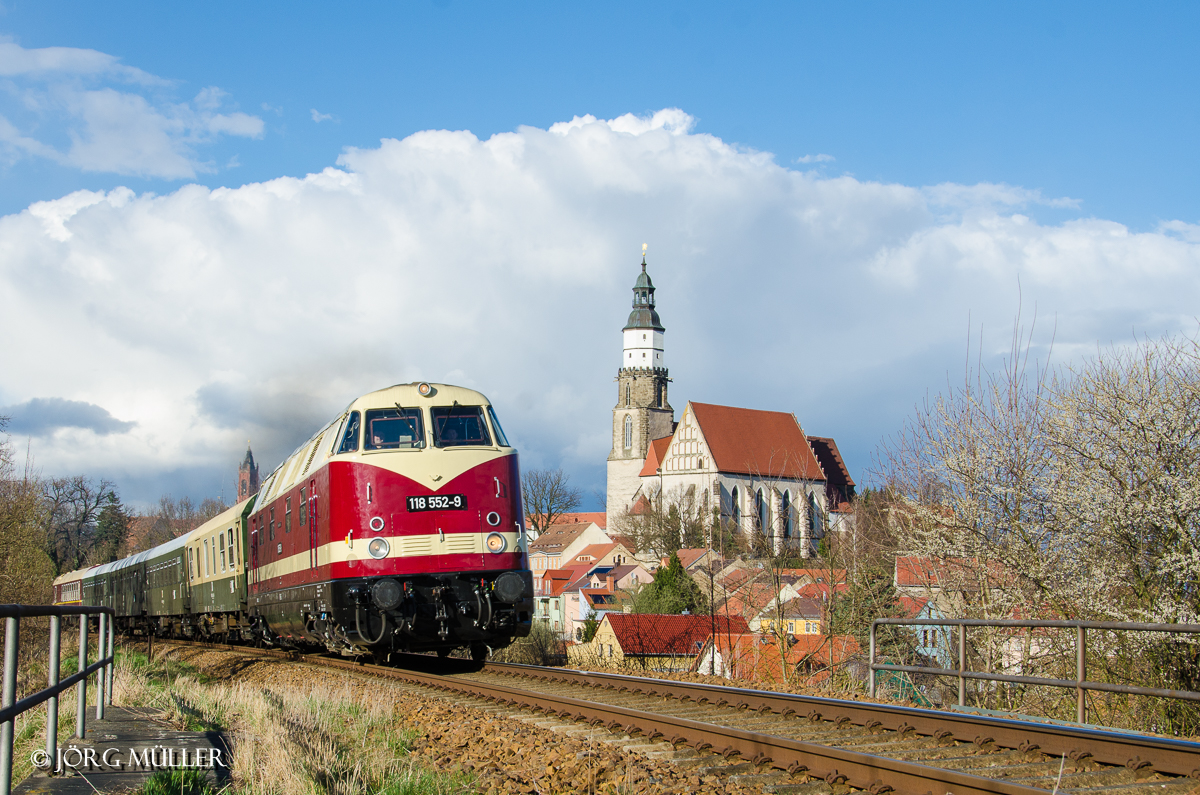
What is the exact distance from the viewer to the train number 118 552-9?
13406mm

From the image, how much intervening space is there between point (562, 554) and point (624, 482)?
1419 centimetres

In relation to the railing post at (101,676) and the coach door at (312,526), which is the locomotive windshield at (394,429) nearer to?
the coach door at (312,526)

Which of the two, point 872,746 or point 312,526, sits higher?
point 312,526

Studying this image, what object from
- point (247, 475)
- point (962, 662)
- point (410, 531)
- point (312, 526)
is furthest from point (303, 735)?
point (247, 475)

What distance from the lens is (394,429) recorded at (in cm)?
1392

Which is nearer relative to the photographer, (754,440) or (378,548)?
(378,548)

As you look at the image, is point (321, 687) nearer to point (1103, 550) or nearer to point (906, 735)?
point (906, 735)

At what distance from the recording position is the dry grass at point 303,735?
7.05 m

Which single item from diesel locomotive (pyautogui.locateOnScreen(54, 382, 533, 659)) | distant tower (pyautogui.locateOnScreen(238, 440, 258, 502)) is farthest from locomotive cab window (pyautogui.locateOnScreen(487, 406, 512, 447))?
distant tower (pyautogui.locateOnScreen(238, 440, 258, 502))

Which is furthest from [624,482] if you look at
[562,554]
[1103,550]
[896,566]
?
[1103,550]

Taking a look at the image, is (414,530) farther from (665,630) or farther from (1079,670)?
(665,630)

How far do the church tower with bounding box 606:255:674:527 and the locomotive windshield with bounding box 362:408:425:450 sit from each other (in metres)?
102

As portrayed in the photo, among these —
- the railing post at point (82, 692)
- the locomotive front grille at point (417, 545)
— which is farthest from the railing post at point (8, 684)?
the locomotive front grille at point (417, 545)

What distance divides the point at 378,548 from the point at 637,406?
110 metres
